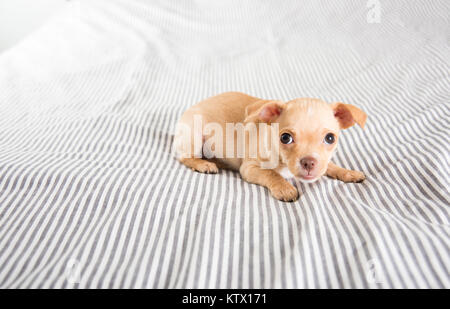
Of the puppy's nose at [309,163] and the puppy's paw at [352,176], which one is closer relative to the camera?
the puppy's nose at [309,163]

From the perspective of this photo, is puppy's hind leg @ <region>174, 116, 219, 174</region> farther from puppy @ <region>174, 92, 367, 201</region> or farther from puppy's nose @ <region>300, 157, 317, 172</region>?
puppy's nose @ <region>300, 157, 317, 172</region>

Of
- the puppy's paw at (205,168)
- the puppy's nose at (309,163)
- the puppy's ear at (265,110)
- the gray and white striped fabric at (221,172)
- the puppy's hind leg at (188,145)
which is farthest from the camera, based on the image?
the puppy's hind leg at (188,145)

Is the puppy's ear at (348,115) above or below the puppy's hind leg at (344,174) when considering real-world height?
above

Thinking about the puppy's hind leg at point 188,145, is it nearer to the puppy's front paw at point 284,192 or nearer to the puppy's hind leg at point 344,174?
the puppy's front paw at point 284,192

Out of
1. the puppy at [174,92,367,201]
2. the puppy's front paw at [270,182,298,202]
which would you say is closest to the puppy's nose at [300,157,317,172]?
the puppy at [174,92,367,201]

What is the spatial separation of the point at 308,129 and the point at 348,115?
0.25 m

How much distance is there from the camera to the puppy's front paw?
4.07 ft

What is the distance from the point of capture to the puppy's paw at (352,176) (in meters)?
1.39

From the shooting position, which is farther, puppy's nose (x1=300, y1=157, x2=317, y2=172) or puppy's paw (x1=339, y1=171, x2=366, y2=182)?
puppy's paw (x1=339, y1=171, x2=366, y2=182)

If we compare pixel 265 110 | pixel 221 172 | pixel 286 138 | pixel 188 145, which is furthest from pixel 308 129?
pixel 188 145

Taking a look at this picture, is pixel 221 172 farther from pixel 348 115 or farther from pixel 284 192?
pixel 348 115

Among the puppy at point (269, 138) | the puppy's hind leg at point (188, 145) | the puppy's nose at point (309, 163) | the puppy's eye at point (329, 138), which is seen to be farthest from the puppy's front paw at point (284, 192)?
the puppy's hind leg at point (188, 145)
